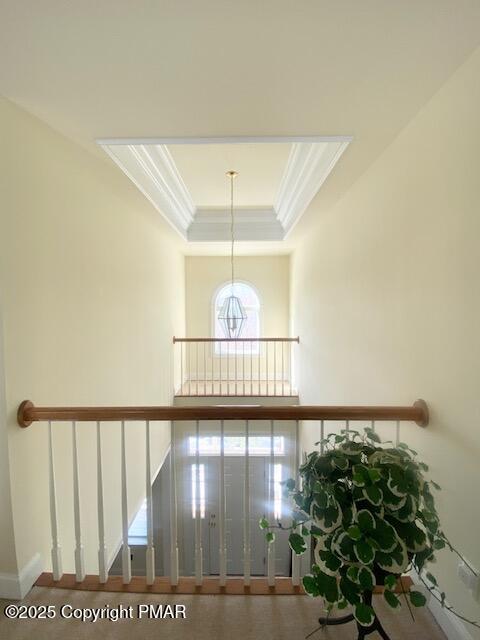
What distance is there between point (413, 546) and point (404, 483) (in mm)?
223

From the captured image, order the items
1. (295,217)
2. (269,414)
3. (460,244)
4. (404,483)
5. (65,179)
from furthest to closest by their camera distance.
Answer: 1. (295,217)
2. (65,179)
3. (269,414)
4. (460,244)
5. (404,483)

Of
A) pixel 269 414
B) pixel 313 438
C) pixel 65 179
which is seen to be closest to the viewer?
pixel 269 414

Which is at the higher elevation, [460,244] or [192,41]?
[192,41]

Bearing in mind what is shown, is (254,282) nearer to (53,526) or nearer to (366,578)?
(53,526)

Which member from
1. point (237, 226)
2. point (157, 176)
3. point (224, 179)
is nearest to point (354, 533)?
point (157, 176)

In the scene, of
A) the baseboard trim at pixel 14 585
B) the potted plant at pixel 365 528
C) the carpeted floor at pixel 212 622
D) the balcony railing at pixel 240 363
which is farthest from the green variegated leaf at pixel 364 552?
the balcony railing at pixel 240 363

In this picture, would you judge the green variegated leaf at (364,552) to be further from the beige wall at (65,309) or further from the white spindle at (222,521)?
the beige wall at (65,309)

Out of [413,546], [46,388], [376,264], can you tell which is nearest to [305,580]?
[413,546]

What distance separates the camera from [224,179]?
3625 mm

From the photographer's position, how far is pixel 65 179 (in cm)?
210

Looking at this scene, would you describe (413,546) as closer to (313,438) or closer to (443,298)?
(443,298)

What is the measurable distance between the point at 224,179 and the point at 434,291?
8.84ft

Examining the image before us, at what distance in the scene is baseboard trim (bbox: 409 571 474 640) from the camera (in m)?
1.37

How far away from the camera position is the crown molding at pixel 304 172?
2.21 m
